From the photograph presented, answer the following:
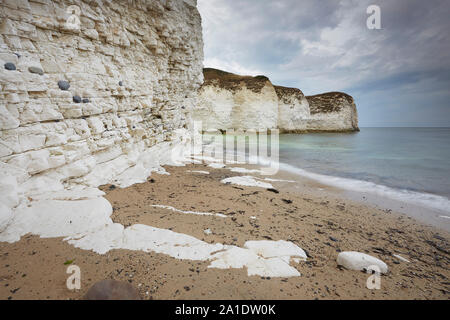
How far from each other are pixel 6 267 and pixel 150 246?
123 cm

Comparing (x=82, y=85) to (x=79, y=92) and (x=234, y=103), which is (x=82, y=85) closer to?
(x=79, y=92)

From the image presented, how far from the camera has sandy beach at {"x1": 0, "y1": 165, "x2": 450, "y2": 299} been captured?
1.66 metres

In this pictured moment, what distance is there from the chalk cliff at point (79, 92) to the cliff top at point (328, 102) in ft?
119

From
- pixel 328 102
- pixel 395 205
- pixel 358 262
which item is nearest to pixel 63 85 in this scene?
pixel 358 262

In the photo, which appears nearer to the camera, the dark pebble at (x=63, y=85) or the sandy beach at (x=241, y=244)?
the sandy beach at (x=241, y=244)

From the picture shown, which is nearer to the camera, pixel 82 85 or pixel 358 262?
pixel 358 262

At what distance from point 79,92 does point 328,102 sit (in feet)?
137

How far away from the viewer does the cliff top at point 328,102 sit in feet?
120

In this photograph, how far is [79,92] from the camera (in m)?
3.70

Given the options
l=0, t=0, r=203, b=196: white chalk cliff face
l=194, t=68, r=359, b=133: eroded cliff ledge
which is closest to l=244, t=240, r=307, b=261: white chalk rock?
l=0, t=0, r=203, b=196: white chalk cliff face
